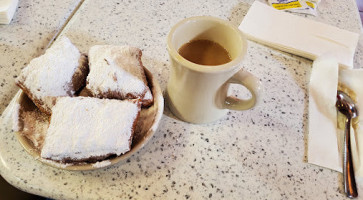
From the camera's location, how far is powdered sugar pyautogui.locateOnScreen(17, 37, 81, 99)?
0.52 metres

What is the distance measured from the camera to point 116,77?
Answer: 0.53 m

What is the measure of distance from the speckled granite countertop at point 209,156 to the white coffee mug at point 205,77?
0.05 metres

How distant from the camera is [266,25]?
2.59 feet

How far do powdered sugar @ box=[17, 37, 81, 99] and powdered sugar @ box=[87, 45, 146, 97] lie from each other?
0.04m

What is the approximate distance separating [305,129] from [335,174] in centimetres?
11

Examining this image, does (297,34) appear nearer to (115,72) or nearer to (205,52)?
(205,52)

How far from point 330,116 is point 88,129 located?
527 mm

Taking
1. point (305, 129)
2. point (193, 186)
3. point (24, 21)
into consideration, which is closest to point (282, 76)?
point (305, 129)

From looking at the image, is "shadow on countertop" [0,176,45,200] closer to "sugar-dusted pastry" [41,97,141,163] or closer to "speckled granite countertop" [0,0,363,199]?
"speckled granite countertop" [0,0,363,199]

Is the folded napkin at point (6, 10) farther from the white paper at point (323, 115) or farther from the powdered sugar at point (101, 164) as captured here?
the white paper at point (323, 115)

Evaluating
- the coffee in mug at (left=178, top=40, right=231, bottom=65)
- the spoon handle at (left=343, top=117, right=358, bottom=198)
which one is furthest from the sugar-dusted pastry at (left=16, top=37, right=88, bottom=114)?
the spoon handle at (left=343, top=117, right=358, bottom=198)

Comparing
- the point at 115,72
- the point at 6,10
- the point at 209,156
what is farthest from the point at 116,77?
the point at 6,10

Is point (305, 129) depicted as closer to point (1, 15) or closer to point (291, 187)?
point (291, 187)

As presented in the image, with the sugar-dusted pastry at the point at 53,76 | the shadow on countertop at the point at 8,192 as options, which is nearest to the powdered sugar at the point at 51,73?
the sugar-dusted pastry at the point at 53,76
